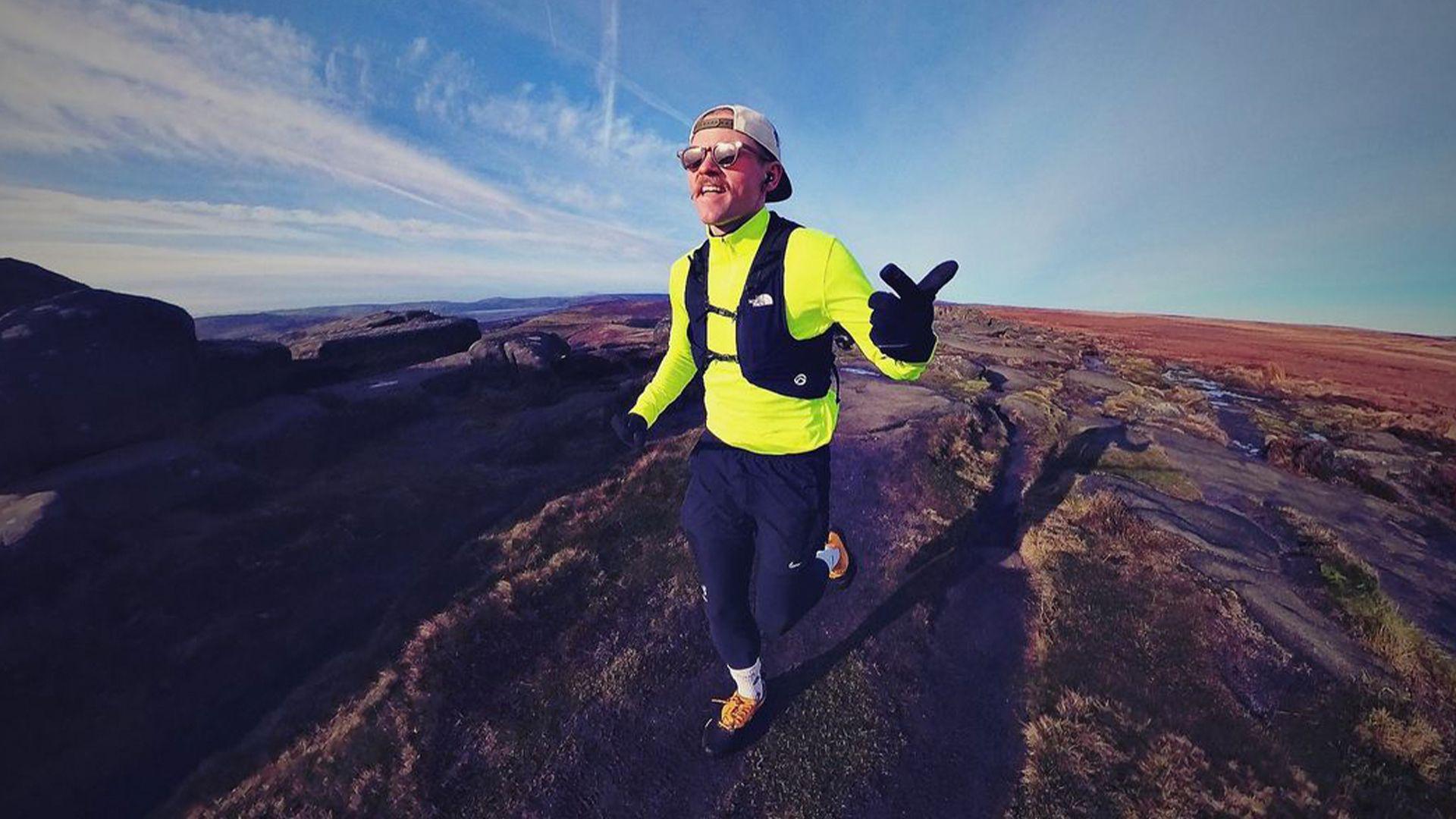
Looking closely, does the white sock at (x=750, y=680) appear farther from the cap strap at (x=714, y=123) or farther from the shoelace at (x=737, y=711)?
the cap strap at (x=714, y=123)

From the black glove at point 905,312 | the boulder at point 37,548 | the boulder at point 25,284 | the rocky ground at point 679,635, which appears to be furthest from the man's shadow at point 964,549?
the boulder at point 25,284

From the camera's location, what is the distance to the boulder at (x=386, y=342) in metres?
14.6

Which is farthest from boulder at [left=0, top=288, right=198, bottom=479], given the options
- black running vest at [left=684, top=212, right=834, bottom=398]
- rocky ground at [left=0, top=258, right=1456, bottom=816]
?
black running vest at [left=684, top=212, right=834, bottom=398]

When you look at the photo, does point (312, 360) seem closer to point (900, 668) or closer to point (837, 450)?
point (837, 450)

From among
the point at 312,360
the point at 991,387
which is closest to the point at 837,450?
the point at 991,387

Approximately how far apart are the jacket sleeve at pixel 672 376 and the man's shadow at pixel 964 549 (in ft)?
8.07

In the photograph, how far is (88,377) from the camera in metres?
7.74

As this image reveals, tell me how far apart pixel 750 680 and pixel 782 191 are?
11.1ft

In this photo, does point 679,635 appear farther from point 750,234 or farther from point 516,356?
point 516,356

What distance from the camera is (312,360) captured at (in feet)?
45.0

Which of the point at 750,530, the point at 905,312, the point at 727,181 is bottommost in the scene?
the point at 750,530

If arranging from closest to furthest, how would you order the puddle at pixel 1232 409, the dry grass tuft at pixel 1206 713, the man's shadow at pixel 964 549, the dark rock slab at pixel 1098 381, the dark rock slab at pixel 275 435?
1. the dry grass tuft at pixel 1206 713
2. the man's shadow at pixel 964 549
3. the dark rock slab at pixel 275 435
4. the puddle at pixel 1232 409
5. the dark rock slab at pixel 1098 381

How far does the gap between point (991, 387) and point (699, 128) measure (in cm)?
1450

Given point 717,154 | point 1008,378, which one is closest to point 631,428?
point 717,154
